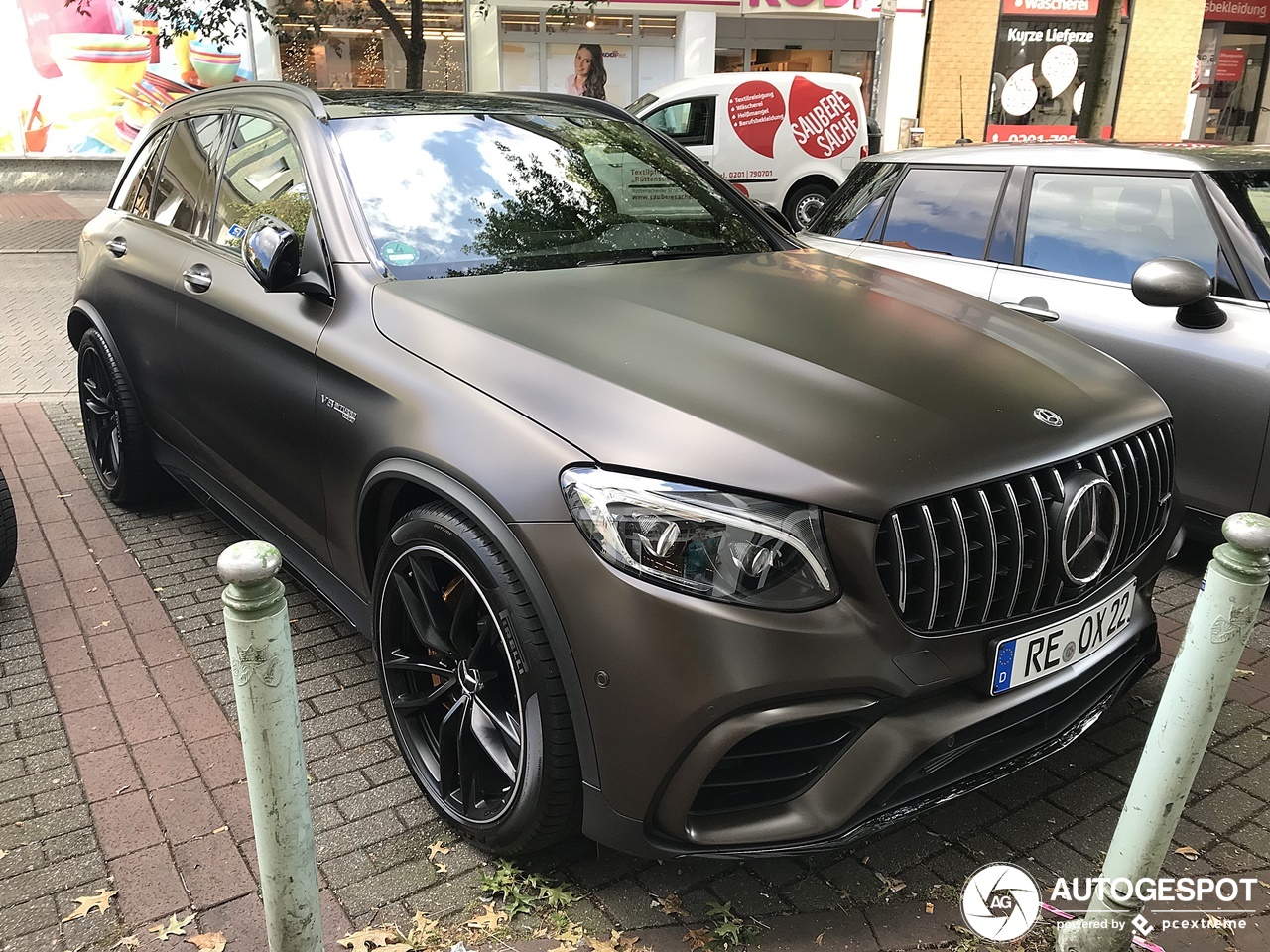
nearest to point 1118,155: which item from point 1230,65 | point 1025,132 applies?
point 1025,132

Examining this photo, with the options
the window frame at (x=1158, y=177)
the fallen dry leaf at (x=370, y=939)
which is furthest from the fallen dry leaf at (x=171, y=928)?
the window frame at (x=1158, y=177)

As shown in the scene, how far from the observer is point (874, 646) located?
195 cm

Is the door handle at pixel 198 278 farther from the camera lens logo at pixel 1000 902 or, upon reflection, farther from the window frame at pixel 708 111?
the window frame at pixel 708 111

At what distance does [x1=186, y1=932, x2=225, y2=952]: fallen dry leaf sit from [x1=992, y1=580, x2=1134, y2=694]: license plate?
1769 mm

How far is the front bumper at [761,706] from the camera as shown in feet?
6.29

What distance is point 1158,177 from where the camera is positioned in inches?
167

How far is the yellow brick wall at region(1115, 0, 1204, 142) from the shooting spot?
67.3 ft

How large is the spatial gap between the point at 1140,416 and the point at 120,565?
3.85 metres

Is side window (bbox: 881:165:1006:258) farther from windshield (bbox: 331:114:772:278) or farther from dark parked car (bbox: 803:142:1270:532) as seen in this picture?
windshield (bbox: 331:114:772:278)

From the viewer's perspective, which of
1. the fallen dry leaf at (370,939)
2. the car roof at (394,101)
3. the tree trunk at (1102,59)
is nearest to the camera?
the fallen dry leaf at (370,939)

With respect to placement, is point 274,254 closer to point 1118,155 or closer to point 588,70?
point 1118,155

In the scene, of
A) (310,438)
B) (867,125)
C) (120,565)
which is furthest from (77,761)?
(867,125)

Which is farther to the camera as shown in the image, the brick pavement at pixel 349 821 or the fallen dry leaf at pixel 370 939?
the brick pavement at pixel 349 821

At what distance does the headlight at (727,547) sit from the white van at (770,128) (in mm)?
12762
